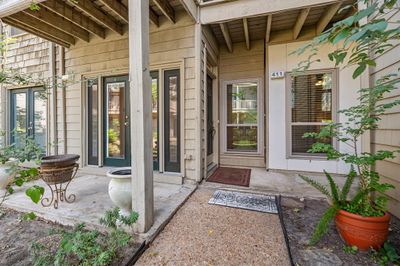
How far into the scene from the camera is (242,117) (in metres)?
4.48

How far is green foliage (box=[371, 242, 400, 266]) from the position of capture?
1.51m

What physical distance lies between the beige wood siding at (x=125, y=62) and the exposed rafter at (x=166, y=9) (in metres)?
0.11

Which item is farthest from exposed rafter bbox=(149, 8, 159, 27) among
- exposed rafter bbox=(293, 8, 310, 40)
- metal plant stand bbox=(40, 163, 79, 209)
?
metal plant stand bbox=(40, 163, 79, 209)

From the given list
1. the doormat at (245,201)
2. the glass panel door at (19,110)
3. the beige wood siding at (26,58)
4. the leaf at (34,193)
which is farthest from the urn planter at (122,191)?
the glass panel door at (19,110)

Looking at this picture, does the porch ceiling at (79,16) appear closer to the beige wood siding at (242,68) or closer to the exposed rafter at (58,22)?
the exposed rafter at (58,22)

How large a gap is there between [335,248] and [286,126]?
250 cm

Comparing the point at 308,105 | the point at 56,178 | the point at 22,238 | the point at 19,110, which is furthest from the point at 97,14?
the point at 308,105

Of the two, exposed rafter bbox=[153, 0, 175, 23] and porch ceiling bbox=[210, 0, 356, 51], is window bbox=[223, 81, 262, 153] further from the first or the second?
exposed rafter bbox=[153, 0, 175, 23]

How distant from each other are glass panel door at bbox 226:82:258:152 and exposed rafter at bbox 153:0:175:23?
1.92m

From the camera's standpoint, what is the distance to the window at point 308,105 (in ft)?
12.0

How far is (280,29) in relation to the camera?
3.89 m

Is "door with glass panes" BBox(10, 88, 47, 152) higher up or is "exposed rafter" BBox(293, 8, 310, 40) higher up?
"exposed rafter" BBox(293, 8, 310, 40)

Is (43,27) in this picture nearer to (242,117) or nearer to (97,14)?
(97,14)

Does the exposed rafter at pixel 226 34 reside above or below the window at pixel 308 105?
above
